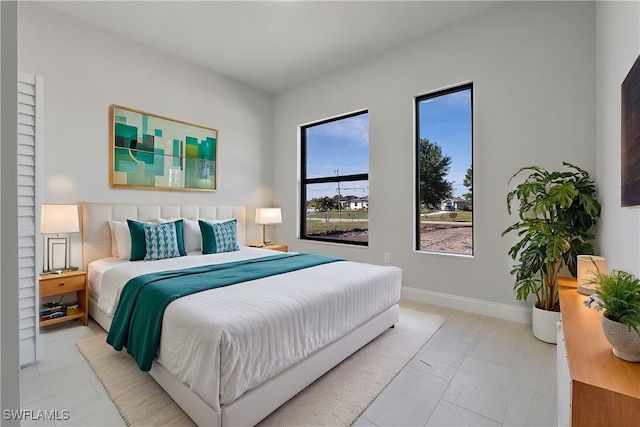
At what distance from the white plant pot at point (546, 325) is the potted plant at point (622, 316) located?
1.52 metres

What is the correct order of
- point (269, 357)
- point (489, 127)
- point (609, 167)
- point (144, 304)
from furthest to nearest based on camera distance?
point (489, 127) → point (609, 167) → point (144, 304) → point (269, 357)

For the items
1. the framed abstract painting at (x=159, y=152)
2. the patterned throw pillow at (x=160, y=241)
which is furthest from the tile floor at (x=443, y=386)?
the framed abstract painting at (x=159, y=152)

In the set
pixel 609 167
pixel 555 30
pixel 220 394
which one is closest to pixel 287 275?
pixel 220 394

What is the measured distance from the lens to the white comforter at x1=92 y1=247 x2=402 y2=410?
1.37 metres

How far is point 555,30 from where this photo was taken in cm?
267

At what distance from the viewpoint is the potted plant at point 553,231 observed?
2273 mm

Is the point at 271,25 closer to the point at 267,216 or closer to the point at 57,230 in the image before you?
the point at 267,216

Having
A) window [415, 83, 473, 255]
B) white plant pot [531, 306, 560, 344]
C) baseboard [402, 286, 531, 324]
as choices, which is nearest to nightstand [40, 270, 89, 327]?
baseboard [402, 286, 531, 324]

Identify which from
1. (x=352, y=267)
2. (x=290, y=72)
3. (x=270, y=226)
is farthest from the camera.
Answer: (x=270, y=226)

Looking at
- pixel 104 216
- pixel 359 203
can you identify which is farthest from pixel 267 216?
pixel 104 216

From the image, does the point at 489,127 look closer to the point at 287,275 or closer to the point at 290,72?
the point at 287,275

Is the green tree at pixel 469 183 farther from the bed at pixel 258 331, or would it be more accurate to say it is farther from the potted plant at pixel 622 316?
the potted plant at pixel 622 316

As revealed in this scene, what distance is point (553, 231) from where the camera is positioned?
2.37 meters

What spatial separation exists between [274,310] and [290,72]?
3706 mm
